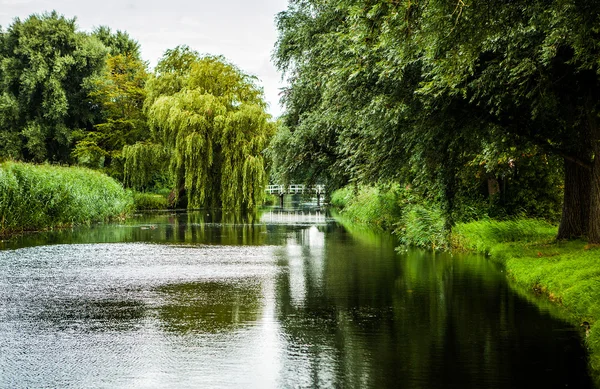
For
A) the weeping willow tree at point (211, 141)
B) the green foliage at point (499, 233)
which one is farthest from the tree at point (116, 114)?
the green foliage at point (499, 233)

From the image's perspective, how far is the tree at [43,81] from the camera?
44.7 m

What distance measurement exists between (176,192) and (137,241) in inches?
816

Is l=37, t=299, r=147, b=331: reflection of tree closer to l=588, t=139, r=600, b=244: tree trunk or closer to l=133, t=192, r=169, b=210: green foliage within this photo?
l=588, t=139, r=600, b=244: tree trunk

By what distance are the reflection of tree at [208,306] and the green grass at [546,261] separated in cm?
428

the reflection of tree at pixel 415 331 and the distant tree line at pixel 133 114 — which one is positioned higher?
the distant tree line at pixel 133 114

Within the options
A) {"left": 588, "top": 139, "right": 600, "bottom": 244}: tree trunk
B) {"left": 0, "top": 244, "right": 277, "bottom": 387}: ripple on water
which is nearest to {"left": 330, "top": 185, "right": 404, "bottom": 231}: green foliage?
{"left": 0, "top": 244, "right": 277, "bottom": 387}: ripple on water

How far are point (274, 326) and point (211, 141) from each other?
1085 inches

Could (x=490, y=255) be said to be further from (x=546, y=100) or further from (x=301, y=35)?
(x=301, y=35)

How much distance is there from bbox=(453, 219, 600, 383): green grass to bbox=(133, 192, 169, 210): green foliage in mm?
26488

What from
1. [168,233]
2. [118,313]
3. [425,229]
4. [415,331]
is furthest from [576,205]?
[168,233]

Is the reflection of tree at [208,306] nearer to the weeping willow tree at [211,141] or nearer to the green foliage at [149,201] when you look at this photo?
the weeping willow tree at [211,141]

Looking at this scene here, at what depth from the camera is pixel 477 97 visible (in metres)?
11.1

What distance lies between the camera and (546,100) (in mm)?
10055

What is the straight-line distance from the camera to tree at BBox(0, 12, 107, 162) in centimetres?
4469
